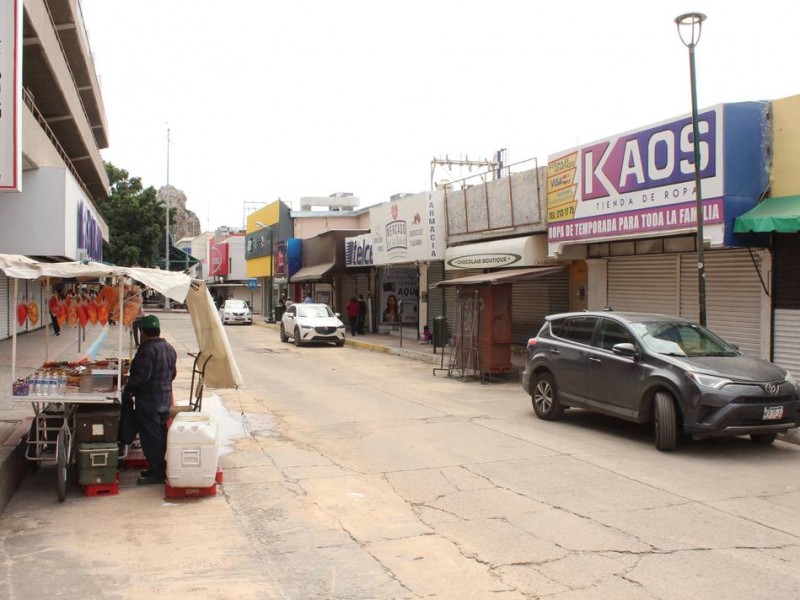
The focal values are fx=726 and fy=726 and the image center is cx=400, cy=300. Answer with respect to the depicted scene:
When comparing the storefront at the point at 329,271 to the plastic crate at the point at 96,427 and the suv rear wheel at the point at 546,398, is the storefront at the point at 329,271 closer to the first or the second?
the suv rear wheel at the point at 546,398

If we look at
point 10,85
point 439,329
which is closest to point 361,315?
point 439,329

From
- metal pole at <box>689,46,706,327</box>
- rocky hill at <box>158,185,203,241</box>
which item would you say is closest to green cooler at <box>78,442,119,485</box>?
metal pole at <box>689,46,706,327</box>

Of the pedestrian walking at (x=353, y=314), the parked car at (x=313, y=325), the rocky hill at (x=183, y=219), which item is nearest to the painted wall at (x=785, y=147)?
the parked car at (x=313, y=325)

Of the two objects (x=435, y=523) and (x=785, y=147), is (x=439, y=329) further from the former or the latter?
(x=435, y=523)

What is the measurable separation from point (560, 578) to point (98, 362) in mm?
5704

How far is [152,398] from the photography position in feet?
24.7

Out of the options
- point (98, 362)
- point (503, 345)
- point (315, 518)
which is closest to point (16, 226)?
point (98, 362)

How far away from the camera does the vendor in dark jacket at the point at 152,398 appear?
7.52 meters

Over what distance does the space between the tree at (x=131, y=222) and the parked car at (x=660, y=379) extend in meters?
47.8

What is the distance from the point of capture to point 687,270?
50.3 feet

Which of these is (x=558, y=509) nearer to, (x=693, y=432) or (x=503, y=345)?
(x=693, y=432)

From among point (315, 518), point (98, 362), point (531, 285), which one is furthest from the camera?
point (531, 285)

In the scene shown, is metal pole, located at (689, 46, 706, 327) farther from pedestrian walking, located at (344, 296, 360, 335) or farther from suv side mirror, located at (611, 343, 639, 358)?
pedestrian walking, located at (344, 296, 360, 335)

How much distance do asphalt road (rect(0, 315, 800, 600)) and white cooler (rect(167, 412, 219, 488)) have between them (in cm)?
25
